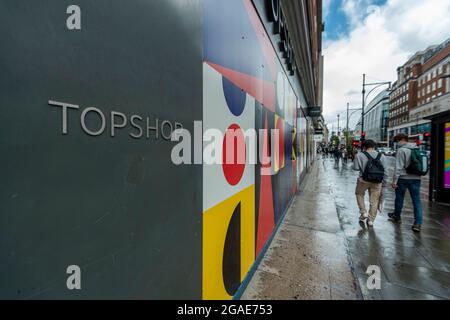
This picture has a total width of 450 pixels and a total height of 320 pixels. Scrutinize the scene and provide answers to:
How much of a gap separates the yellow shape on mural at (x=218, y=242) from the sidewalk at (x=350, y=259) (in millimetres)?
654

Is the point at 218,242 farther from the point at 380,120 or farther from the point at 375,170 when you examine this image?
the point at 380,120

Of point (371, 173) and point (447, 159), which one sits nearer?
point (371, 173)

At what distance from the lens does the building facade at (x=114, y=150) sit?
743 millimetres

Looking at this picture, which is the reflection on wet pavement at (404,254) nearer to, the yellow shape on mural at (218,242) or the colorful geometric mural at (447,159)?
the colorful geometric mural at (447,159)

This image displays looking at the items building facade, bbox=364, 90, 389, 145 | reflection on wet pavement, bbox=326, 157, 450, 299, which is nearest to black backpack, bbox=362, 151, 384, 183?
reflection on wet pavement, bbox=326, 157, 450, 299

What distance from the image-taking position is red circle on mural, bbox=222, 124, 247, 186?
228 centimetres

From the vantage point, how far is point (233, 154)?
2.47m

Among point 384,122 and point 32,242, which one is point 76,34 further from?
point 384,122

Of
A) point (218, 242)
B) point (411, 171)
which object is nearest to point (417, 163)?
point (411, 171)

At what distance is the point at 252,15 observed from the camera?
3.05 m

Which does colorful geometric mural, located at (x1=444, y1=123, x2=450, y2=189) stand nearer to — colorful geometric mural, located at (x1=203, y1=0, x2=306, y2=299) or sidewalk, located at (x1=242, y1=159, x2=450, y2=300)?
sidewalk, located at (x1=242, y1=159, x2=450, y2=300)

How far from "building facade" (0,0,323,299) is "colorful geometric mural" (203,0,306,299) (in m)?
0.02

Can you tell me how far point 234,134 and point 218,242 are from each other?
1.14 metres
